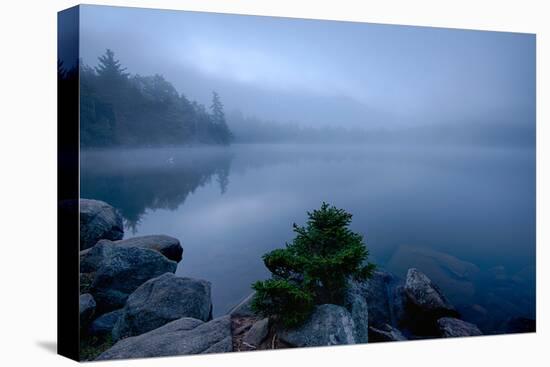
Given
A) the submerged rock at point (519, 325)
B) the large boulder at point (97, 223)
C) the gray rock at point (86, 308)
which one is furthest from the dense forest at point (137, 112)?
the submerged rock at point (519, 325)

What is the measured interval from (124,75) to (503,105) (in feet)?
17.6

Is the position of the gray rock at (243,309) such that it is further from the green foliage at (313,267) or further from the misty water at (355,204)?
the green foliage at (313,267)

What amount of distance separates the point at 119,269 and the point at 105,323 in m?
0.66

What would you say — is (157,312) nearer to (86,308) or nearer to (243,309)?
(86,308)

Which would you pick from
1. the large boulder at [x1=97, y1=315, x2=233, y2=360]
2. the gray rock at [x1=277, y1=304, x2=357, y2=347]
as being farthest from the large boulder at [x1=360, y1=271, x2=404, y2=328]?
the large boulder at [x1=97, y1=315, x2=233, y2=360]

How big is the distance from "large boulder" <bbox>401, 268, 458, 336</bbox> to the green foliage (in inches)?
35.1

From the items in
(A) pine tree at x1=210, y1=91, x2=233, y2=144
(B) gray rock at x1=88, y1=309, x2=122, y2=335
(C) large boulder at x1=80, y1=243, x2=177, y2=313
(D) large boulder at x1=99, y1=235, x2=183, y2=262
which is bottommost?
(B) gray rock at x1=88, y1=309, x2=122, y2=335

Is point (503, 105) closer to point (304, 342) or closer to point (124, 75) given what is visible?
point (304, 342)

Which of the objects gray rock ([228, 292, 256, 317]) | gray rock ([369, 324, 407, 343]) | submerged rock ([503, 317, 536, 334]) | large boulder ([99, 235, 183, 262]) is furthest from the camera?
submerged rock ([503, 317, 536, 334])

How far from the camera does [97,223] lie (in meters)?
8.33

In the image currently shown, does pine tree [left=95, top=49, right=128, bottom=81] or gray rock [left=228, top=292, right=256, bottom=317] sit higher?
pine tree [left=95, top=49, right=128, bottom=81]

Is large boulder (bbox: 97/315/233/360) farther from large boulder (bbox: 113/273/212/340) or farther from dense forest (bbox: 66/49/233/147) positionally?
dense forest (bbox: 66/49/233/147)

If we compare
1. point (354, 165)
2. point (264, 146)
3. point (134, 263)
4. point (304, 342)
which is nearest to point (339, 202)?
point (354, 165)

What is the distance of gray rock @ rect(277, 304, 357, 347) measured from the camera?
8.65 m
